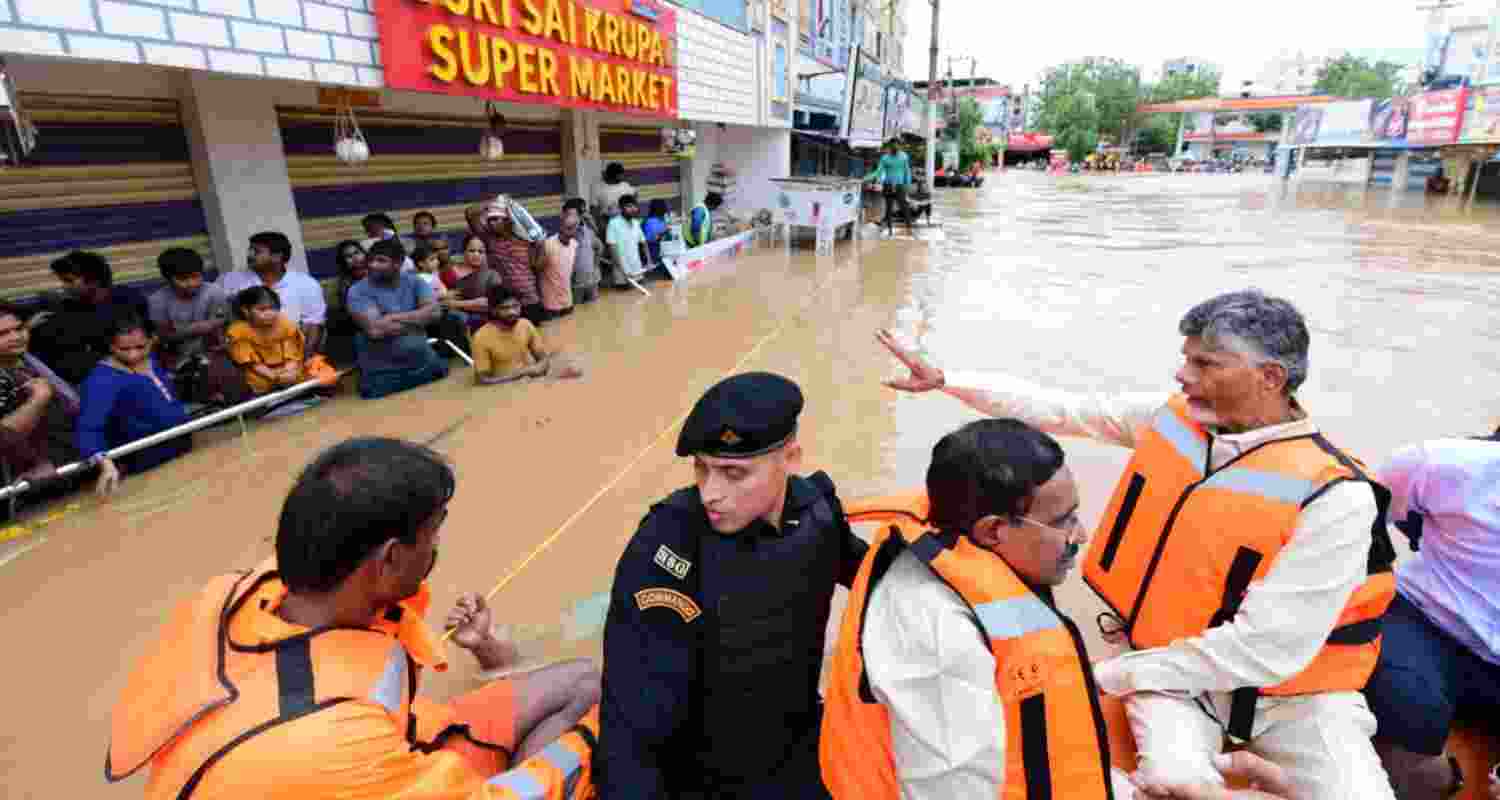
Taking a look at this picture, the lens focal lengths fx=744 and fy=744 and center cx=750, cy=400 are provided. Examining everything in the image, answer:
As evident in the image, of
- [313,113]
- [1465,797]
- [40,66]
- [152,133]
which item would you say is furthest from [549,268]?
[1465,797]

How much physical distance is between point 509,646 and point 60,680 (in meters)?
1.52

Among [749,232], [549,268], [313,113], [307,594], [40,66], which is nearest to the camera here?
[307,594]

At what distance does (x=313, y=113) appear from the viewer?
6043 mm

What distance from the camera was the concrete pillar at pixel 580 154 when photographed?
31.4 ft

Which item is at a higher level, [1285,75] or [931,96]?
[1285,75]

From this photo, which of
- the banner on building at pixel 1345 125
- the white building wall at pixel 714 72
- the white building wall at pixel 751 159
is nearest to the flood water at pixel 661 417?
the white building wall at pixel 714 72

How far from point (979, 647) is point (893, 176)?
1414 centimetres

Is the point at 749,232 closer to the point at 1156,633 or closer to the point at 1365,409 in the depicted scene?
the point at 1365,409

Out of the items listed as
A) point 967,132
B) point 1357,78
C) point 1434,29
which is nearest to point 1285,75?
point 1357,78

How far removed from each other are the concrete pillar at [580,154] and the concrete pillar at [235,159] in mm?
4275

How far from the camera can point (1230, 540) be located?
70.3 inches

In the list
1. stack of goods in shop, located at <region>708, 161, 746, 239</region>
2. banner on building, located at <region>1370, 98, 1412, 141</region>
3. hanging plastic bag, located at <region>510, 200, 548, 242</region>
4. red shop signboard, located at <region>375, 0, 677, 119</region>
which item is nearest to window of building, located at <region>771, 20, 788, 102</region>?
stack of goods in shop, located at <region>708, 161, 746, 239</region>

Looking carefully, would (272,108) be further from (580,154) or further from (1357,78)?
(1357,78)

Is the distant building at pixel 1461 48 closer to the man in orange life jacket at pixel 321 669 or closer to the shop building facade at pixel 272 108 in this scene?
the shop building facade at pixel 272 108
